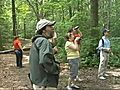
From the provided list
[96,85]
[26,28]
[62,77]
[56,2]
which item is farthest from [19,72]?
[26,28]

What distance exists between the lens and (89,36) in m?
15.1

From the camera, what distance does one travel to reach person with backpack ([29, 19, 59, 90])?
13.9 ft

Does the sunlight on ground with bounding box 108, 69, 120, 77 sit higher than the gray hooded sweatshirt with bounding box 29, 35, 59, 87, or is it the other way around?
the gray hooded sweatshirt with bounding box 29, 35, 59, 87

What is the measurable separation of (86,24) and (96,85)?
6969mm

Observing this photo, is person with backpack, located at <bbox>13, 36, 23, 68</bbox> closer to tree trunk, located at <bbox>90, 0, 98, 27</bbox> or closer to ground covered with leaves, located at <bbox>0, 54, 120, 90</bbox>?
ground covered with leaves, located at <bbox>0, 54, 120, 90</bbox>

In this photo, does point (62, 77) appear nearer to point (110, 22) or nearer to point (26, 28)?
point (110, 22)

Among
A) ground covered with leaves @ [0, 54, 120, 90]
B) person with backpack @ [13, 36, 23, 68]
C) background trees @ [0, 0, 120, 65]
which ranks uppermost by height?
background trees @ [0, 0, 120, 65]

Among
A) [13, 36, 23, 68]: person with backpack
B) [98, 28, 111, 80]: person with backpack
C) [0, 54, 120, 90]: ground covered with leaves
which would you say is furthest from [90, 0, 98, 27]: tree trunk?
[98, 28, 111, 80]: person with backpack

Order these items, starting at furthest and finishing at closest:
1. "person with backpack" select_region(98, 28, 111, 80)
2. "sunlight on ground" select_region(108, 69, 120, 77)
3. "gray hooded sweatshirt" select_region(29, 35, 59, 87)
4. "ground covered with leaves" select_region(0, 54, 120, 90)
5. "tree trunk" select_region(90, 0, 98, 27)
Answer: "tree trunk" select_region(90, 0, 98, 27) < "sunlight on ground" select_region(108, 69, 120, 77) < "person with backpack" select_region(98, 28, 111, 80) < "ground covered with leaves" select_region(0, 54, 120, 90) < "gray hooded sweatshirt" select_region(29, 35, 59, 87)

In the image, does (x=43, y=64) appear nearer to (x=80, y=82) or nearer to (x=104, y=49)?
(x=80, y=82)

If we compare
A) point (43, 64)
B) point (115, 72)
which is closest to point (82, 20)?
point (115, 72)

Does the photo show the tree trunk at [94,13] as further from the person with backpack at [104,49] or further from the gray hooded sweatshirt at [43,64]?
the gray hooded sweatshirt at [43,64]

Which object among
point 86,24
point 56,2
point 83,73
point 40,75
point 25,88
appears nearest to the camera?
point 40,75

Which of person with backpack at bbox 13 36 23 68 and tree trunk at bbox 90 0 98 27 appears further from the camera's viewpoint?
tree trunk at bbox 90 0 98 27
